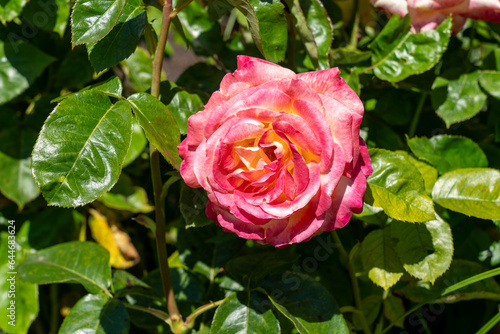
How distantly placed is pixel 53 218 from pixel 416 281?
0.91 metres

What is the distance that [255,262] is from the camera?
0.92 m

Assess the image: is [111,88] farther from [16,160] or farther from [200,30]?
[16,160]

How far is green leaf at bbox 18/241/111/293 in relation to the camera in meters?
0.91

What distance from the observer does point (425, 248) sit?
79 cm

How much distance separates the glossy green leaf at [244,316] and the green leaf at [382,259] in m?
0.19

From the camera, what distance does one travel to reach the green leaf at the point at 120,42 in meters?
0.71

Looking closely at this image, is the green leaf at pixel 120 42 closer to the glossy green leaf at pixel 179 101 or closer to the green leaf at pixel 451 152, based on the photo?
the glossy green leaf at pixel 179 101

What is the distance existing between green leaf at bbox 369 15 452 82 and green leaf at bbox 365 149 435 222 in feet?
0.89

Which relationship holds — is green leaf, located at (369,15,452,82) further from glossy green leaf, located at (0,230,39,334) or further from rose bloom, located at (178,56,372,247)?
glossy green leaf, located at (0,230,39,334)

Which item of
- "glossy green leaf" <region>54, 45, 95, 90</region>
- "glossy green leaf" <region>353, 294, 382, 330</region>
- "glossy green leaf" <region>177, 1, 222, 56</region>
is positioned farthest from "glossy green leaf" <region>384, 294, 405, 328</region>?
"glossy green leaf" <region>54, 45, 95, 90</region>

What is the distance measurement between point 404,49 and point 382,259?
0.42m

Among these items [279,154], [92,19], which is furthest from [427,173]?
[92,19]

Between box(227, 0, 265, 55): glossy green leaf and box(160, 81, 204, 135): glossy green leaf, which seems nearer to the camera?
box(227, 0, 265, 55): glossy green leaf

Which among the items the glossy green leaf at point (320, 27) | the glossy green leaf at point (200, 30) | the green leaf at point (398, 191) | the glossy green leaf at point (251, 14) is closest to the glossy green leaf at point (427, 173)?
the green leaf at point (398, 191)
